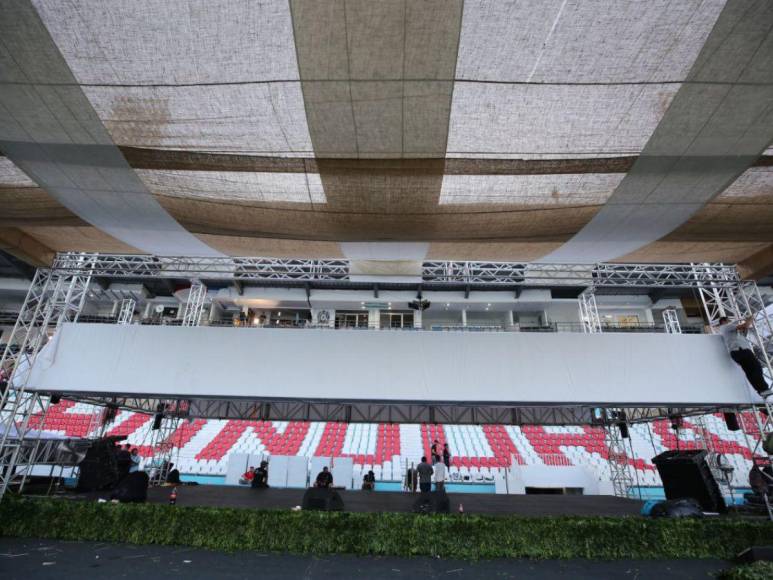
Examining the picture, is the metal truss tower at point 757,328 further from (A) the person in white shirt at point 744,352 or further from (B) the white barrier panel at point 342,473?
(B) the white barrier panel at point 342,473

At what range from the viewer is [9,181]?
11.2ft

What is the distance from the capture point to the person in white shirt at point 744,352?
18.2ft

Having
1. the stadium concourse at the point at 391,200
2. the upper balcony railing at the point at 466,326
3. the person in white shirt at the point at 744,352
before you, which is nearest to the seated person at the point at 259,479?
the stadium concourse at the point at 391,200

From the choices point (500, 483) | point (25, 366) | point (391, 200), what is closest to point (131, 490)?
point (25, 366)

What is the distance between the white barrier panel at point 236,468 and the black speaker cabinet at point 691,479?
10157mm

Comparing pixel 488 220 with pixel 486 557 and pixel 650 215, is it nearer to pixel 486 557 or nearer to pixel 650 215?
pixel 650 215

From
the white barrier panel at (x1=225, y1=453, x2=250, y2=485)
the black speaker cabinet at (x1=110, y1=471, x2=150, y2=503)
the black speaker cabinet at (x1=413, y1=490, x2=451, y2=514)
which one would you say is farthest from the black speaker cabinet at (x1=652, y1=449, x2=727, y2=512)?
the white barrier panel at (x1=225, y1=453, x2=250, y2=485)

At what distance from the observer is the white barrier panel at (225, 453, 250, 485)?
35.0 feet

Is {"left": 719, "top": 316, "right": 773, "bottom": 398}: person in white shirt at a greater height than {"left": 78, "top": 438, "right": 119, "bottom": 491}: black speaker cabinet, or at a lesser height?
greater

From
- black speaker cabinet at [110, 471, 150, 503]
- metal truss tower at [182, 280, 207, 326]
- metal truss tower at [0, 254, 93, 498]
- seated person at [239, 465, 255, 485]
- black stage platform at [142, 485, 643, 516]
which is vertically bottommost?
black stage platform at [142, 485, 643, 516]

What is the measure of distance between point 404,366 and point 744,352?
5.20m

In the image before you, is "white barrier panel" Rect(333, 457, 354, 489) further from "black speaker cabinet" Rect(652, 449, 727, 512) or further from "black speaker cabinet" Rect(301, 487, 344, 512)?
"black speaker cabinet" Rect(652, 449, 727, 512)

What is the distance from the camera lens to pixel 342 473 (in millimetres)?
10188

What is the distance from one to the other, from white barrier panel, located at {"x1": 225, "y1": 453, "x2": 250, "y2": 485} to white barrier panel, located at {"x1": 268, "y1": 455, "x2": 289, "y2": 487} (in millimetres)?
986
